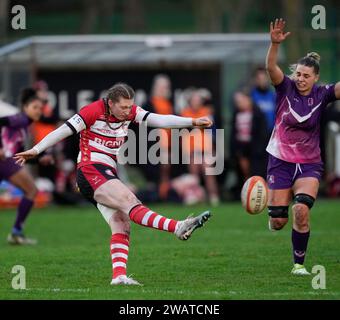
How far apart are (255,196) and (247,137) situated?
977cm

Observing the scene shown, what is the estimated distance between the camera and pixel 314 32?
24422 mm

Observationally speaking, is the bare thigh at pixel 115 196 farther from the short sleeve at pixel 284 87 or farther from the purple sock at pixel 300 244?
the short sleeve at pixel 284 87

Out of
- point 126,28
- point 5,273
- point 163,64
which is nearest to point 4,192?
point 163,64

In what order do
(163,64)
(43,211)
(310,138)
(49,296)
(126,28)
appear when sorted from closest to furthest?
1. (49,296)
2. (310,138)
3. (43,211)
4. (163,64)
5. (126,28)

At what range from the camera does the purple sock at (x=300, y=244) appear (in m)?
9.80

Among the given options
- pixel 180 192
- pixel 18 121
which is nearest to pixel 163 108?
pixel 180 192

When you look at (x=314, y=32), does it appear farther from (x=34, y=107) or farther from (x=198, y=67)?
(x=34, y=107)

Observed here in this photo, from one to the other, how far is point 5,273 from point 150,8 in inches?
1100

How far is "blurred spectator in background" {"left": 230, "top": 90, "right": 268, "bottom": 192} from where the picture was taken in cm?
1903

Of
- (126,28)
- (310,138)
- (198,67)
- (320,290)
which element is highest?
(126,28)

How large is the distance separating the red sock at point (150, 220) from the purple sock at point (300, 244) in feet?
4.77

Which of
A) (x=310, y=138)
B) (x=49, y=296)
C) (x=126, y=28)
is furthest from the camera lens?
(x=126, y=28)

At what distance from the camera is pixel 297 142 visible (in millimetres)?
10055

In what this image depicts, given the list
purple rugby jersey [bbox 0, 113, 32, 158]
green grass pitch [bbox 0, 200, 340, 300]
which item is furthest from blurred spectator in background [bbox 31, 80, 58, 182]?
purple rugby jersey [bbox 0, 113, 32, 158]
